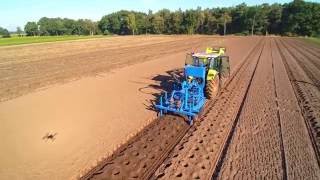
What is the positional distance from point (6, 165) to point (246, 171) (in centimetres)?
579

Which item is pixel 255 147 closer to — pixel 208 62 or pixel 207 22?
pixel 208 62

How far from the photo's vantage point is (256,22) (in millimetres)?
89688

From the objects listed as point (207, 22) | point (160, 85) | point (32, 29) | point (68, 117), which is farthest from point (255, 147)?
point (32, 29)

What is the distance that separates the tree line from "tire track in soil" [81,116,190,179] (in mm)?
81995

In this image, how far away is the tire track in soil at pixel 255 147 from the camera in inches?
263

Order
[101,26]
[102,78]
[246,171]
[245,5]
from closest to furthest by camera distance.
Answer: [246,171] < [102,78] < [245,5] < [101,26]

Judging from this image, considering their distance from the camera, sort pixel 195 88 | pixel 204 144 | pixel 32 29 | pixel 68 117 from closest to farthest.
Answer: pixel 204 144
pixel 68 117
pixel 195 88
pixel 32 29

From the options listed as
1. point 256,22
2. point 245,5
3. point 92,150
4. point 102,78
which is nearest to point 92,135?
point 92,150

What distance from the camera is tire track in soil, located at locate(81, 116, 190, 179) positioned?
6.70 m

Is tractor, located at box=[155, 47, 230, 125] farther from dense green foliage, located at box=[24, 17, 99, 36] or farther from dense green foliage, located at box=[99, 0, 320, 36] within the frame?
dense green foliage, located at box=[24, 17, 99, 36]

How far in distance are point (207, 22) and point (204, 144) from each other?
319ft

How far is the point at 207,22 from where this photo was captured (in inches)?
3976

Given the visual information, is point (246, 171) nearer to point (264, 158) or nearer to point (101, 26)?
point (264, 158)

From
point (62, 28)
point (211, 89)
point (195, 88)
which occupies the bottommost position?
point (211, 89)
